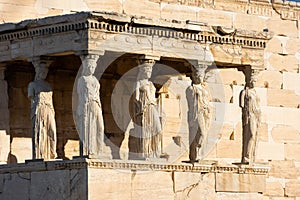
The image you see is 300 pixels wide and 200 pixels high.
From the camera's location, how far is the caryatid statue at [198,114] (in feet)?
58.2

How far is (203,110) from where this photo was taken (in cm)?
1777

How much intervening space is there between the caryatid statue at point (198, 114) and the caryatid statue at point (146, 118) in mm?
717

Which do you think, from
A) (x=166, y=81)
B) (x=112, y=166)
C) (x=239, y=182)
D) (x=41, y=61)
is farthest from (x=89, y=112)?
(x=166, y=81)

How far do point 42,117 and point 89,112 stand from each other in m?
0.80

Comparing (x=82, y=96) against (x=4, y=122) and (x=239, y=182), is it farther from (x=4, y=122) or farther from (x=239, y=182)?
(x=239, y=182)

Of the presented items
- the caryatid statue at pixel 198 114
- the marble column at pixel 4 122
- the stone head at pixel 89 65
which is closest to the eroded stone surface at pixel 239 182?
the caryatid statue at pixel 198 114

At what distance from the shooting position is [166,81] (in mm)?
19594

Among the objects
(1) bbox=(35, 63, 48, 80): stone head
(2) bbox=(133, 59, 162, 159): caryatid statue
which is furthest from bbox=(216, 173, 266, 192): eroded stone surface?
(1) bbox=(35, 63, 48, 80): stone head

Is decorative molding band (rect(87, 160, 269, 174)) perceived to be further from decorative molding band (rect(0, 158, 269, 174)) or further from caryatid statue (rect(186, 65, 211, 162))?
caryatid statue (rect(186, 65, 211, 162))

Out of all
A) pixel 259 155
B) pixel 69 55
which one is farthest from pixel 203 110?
pixel 259 155

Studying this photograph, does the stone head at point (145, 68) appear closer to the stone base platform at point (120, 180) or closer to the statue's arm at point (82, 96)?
the statue's arm at point (82, 96)

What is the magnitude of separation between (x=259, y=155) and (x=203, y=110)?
11.4 ft

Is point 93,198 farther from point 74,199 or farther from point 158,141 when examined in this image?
point 158,141

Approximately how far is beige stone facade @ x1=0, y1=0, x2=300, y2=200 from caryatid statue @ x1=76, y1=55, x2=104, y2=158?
0.21 metres
